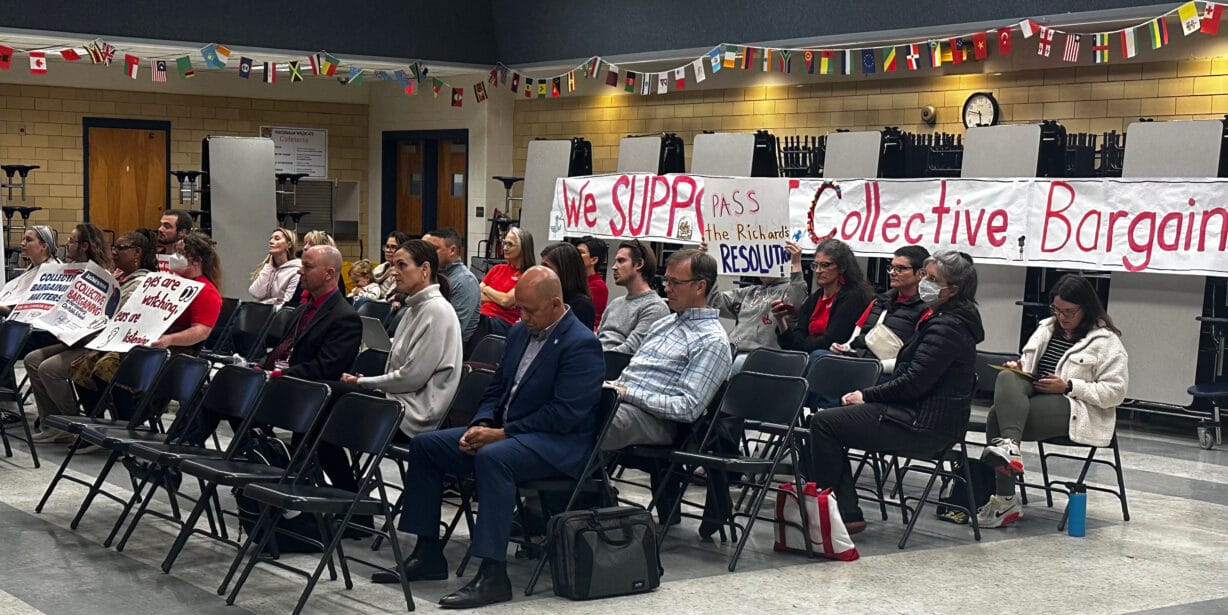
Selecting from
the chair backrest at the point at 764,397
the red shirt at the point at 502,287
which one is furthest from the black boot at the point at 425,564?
the red shirt at the point at 502,287

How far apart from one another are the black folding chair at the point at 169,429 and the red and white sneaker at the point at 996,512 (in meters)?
3.51

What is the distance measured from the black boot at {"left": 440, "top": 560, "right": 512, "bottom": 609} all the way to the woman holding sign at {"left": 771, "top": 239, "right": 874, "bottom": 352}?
133 inches

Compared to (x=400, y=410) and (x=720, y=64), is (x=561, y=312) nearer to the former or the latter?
(x=400, y=410)

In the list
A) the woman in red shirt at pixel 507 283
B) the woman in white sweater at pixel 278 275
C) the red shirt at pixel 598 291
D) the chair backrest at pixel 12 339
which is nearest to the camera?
the chair backrest at pixel 12 339

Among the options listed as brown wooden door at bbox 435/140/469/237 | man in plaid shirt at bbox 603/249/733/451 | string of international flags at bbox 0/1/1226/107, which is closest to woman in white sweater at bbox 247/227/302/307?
string of international flags at bbox 0/1/1226/107

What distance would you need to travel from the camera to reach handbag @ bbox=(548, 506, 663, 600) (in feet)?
16.6

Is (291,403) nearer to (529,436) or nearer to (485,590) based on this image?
(529,436)

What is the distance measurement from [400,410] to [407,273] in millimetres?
1033

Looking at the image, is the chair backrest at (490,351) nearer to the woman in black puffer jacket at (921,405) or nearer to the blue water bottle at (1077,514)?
the woman in black puffer jacket at (921,405)

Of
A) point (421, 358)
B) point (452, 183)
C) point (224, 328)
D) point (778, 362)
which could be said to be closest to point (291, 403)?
point (421, 358)

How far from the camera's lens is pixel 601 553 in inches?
200

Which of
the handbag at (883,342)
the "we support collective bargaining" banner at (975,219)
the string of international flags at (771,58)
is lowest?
the handbag at (883,342)

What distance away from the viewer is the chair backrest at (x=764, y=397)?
581 centimetres

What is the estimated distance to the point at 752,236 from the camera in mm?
9391
